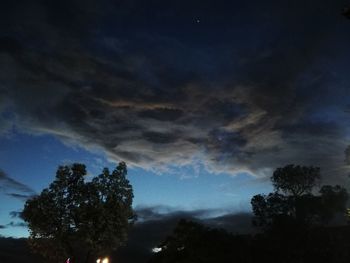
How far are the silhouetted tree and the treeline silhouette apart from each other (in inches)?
496

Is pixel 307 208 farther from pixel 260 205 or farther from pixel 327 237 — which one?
pixel 327 237

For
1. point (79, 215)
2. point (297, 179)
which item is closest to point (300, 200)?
point (297, 179)

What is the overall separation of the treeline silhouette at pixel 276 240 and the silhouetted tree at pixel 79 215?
41.3ft

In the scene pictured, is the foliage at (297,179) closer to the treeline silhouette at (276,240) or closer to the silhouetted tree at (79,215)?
the treeline silhouette at (276,240)

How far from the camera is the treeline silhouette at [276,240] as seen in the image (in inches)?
2191

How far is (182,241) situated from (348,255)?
87.9 feet

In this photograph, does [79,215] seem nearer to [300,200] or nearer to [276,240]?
[276,240]

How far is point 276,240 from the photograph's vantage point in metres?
65.5

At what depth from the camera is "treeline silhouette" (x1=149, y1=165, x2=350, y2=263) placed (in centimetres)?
5566

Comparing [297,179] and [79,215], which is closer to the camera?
[79,215]

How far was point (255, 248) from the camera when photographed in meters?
63.7

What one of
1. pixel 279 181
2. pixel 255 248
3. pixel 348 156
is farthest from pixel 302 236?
pixel 279 181

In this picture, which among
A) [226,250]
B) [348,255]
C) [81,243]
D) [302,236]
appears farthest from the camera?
[302,236]

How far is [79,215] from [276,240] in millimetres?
34509
